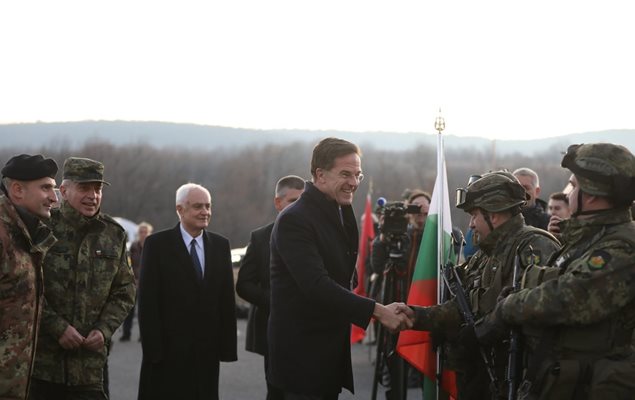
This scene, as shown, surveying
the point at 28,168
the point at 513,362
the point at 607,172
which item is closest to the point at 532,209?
the point at 513,362

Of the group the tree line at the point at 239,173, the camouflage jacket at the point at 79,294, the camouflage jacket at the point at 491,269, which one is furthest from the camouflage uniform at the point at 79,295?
the tree line at the point at 239,173

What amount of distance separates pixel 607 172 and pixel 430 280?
239cm

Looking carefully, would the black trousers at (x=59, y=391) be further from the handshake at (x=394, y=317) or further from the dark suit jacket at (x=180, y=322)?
the handshake at (x=394, y=317)

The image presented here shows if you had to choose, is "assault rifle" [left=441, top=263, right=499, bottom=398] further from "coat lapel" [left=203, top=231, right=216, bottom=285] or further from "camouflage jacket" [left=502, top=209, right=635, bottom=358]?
"coat lapel" [left=203, top=231, right=216, bottom=285]

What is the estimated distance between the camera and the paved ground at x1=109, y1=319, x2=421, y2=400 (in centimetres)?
1086

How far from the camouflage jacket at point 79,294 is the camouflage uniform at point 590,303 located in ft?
10.0

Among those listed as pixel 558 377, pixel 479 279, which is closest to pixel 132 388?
pixel 479 279

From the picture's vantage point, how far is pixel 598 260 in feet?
15.0

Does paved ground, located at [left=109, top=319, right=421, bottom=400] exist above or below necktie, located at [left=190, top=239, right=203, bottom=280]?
below

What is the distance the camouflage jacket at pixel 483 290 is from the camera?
552cm

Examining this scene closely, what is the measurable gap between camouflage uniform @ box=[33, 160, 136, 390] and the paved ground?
4100 mm

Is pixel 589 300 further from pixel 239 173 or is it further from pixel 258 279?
pixel 239 173

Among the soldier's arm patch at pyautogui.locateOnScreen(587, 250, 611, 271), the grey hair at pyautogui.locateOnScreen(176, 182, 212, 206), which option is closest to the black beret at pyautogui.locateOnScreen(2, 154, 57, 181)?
the grey hair at pyautogui.locateOnScreen(176, 182, 212, 206)

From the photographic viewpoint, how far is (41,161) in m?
6.19
